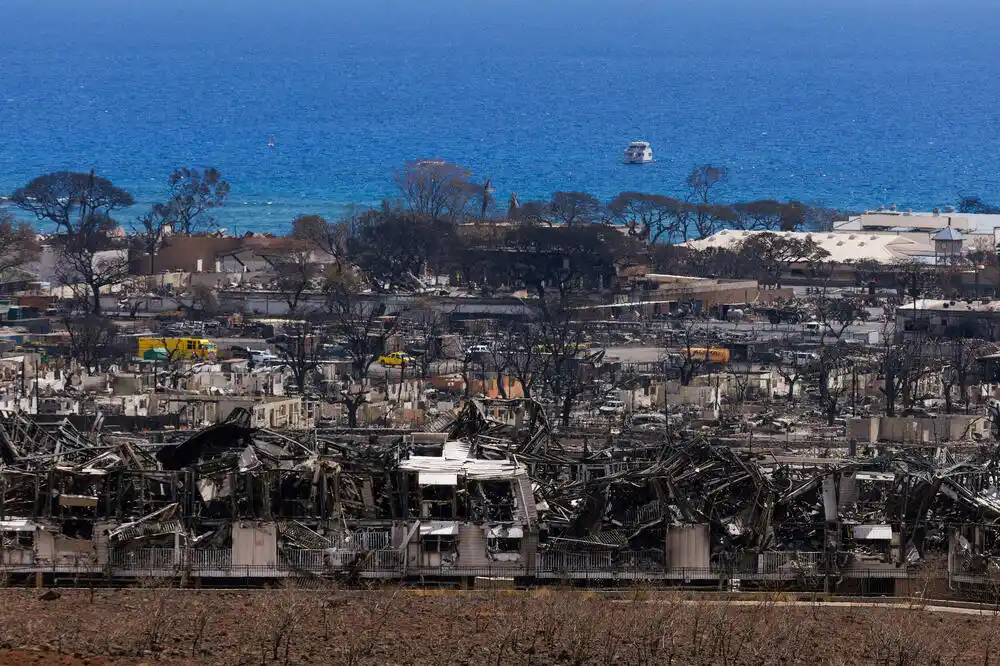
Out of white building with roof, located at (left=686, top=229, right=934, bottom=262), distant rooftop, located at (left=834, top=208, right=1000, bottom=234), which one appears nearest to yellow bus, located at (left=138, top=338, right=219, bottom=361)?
white building with roof, located at (left=686, top=229, right=934, bottom=262)

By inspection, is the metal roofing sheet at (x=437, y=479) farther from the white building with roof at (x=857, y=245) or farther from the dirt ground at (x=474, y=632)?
the white building with roof at (x=857, y=245)

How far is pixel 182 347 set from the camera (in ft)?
213

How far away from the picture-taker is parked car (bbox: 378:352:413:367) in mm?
62469

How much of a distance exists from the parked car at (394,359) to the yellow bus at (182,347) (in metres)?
3.71

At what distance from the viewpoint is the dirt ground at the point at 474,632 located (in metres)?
29.0

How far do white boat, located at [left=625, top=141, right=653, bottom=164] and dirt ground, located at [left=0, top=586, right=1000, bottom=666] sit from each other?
137 m

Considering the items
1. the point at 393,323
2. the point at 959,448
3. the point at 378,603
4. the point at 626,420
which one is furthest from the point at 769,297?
the point at 378,603

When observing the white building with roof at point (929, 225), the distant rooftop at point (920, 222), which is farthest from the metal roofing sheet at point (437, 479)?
the distant rooftop at point (920, 222)

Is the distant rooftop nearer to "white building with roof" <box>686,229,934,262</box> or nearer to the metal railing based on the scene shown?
"white building with roof" <box>686,229,934,262</box>

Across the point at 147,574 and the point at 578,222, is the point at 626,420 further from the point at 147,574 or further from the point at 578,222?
the point at 578,222

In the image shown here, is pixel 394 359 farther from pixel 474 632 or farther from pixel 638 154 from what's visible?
pixel 638 154

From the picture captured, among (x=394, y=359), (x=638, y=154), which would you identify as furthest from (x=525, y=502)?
(x=638, y=154)

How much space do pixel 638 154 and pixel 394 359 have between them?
4159 inches

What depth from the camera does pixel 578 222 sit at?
95188mm
